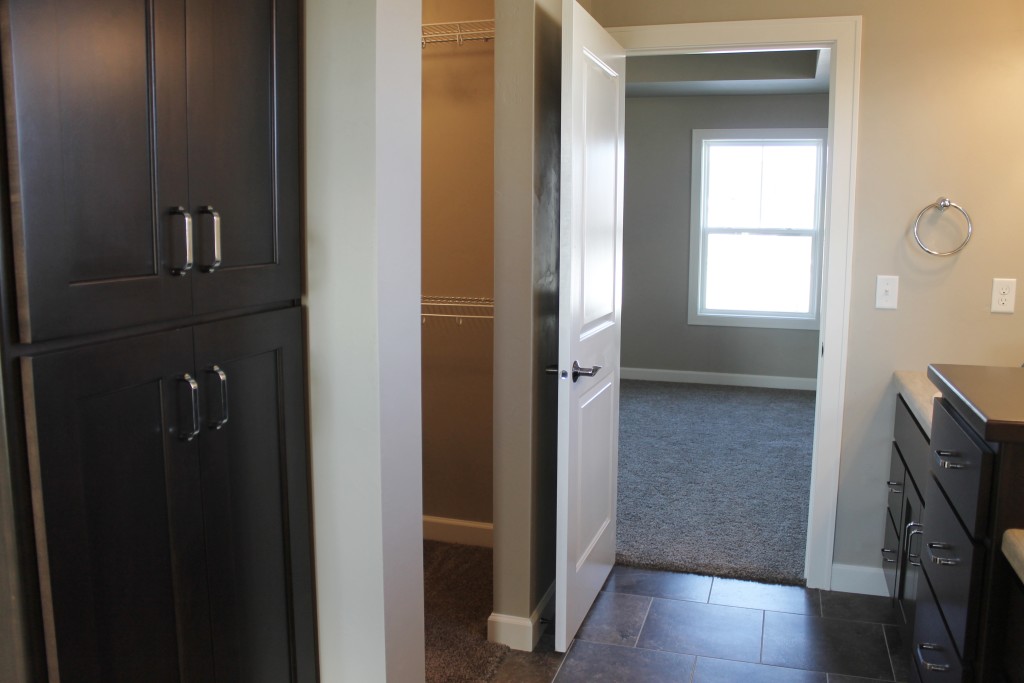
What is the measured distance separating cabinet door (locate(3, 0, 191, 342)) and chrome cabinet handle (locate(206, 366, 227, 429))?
5.1 inches

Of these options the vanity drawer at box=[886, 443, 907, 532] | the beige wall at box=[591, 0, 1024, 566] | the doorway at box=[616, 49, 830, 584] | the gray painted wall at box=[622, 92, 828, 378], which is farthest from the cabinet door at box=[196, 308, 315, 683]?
the gray painted wall at box=[622, 92, 828, 378]

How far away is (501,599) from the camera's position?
2.82 meters

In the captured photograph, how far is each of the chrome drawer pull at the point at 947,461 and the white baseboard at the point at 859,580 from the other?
4.83 feet

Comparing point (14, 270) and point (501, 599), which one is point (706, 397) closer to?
point (501, 599)

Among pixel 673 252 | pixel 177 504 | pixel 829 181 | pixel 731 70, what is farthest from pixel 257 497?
pixel 673 252

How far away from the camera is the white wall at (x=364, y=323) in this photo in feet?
5.29

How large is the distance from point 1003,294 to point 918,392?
0.59 metres

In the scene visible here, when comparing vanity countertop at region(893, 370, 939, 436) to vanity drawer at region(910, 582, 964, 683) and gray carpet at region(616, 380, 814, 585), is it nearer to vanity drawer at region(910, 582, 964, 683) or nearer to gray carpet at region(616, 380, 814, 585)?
vanity drawer at region(910, 582, 964, 683)

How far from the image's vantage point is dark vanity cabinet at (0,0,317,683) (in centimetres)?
109

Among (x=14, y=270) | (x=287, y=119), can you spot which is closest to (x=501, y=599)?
(x=287, y=119)

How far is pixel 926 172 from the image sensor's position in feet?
9.92

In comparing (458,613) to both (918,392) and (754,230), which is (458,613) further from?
(754,230)

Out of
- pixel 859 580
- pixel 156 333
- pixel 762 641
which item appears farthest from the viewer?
pixel 859 580

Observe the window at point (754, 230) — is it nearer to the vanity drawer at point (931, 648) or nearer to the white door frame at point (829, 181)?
the white door frame at point (829, 181)
